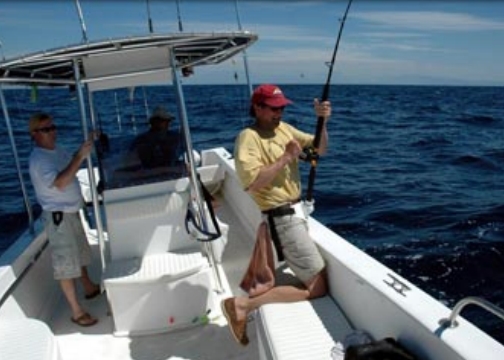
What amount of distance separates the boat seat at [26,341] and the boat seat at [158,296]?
0.80m

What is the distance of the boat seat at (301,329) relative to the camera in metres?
2.65

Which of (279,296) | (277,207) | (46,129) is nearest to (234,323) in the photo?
(279,296)

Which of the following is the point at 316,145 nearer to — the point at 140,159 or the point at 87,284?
the point at 140,159

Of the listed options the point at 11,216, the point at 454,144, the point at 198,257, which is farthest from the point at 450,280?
the point at 454,144

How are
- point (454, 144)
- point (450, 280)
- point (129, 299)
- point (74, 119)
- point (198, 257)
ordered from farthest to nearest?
1. point (74, 119)
2. point (454, 144)
3. point (450, 280)
4. point (198, 257)
5. point (129, 299)

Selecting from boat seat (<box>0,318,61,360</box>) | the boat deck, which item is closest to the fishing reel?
the boat deck

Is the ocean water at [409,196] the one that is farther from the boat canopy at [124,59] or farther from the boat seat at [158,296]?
the boat seat at [158,296]

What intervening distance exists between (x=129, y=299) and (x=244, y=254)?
1.49 meters

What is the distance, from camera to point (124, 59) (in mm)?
3566

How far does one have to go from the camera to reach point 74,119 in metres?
20.4

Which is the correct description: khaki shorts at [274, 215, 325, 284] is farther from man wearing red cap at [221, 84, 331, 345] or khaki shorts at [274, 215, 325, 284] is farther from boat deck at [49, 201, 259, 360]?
boat deck at [49, 201, 259, 360]

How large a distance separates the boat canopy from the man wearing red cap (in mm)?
546

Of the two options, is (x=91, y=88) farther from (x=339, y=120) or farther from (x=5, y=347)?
(x=339, y=120)

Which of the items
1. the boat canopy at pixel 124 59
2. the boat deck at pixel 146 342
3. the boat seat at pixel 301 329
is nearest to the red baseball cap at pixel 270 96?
the boat canopy at pixel 124 59
